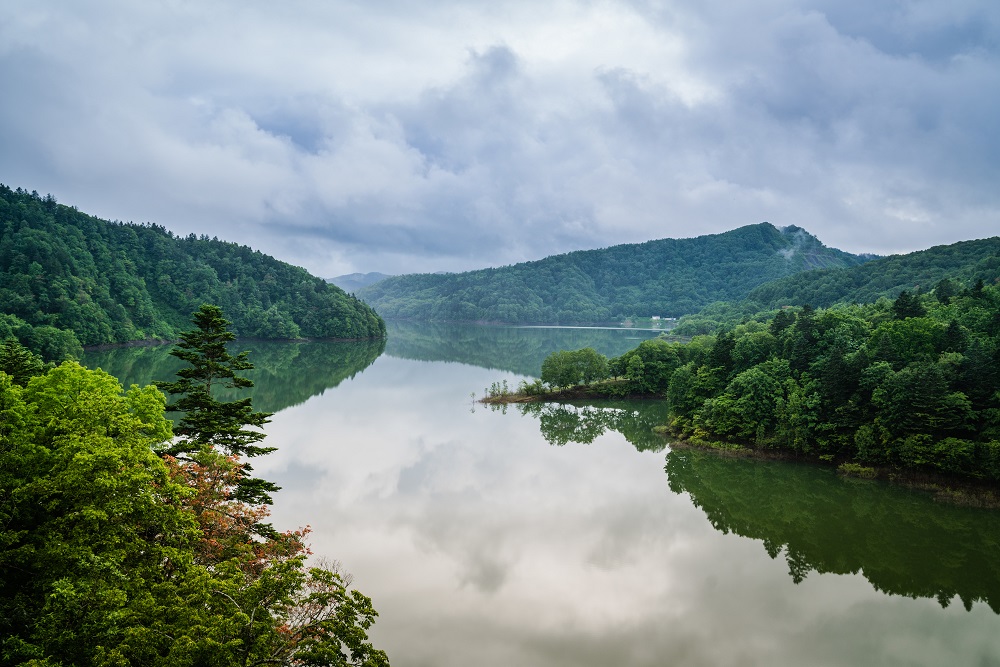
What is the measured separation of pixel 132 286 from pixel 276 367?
58.4 meters

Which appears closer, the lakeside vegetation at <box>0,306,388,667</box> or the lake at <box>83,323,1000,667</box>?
the lakeside vegetation at <box>0,306,388,667</box>

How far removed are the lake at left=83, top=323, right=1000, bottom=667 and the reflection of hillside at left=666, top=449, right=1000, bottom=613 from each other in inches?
4.3

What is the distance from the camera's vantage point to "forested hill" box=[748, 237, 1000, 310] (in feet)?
336

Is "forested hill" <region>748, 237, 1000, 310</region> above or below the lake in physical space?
above

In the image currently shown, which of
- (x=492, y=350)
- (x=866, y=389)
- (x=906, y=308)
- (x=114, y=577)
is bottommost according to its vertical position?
(x=114, y=577)

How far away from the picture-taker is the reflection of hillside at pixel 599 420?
45.2m

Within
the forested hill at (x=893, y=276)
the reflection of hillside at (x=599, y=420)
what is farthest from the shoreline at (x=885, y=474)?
the forested hill at (x=893, y=276)

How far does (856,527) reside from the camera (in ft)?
88.1

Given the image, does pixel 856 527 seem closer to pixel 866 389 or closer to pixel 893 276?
pixel 866 389

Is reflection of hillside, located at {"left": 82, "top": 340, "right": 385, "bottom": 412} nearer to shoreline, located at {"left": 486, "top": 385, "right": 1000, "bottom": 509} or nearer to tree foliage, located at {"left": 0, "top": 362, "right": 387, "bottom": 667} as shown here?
tree foliage, located at {"left": 0, "top": 362, "right": 387, "bottom": 667}

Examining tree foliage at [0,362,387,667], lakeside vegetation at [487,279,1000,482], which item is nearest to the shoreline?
lakeside vegetation at [487,279,1000,482]

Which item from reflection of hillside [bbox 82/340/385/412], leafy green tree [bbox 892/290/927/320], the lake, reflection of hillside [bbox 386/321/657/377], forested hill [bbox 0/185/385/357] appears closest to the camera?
the lake

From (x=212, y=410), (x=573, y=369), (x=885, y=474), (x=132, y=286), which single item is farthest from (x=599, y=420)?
(x=132, y=286)

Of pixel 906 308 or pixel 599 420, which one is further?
pixel 599 420
